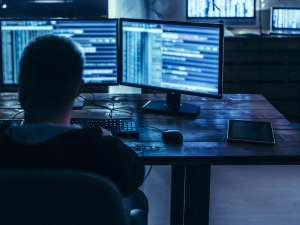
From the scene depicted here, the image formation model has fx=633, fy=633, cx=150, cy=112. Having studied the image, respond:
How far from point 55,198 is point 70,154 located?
0.13 m

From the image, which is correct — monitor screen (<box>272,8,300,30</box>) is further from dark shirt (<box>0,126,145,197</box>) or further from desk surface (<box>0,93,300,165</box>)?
dark shirt (<box>0,126,145,197</box>)

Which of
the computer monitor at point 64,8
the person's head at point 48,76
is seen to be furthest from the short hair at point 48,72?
the computer monitor at point 64,8

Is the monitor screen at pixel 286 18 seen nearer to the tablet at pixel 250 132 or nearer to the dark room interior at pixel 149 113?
the dark room interior at pixel 149 113

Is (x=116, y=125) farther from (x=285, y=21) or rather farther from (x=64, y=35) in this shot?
(x=285, y=21)

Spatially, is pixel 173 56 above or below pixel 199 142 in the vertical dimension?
above

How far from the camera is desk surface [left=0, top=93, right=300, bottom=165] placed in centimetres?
238

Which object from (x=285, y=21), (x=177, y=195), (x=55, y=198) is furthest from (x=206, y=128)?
(x=285, y=21)

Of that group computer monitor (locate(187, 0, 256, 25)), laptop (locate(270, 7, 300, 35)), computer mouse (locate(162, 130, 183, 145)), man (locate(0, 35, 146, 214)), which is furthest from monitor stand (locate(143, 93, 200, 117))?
laptop (locate(270, 7, 300, 35))

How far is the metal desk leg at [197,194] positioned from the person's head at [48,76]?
990mm

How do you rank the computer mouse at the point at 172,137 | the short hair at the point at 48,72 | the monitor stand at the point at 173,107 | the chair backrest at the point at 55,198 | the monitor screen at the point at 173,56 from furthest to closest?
the monitor stand at the point at 173,107 < the monitor screen at the point at 173,56 < the computer mouse at the point at 172,137 < the short hair at the point at 48,72 < the chair backrest at the point at 55,198

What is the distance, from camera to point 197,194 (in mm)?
2715

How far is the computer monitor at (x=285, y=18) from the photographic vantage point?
17.1ft

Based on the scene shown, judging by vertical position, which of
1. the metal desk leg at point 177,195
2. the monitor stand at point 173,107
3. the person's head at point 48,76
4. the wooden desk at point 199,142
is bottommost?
the metal desk leg at point 177,195

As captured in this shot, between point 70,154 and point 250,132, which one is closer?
point 70,154
